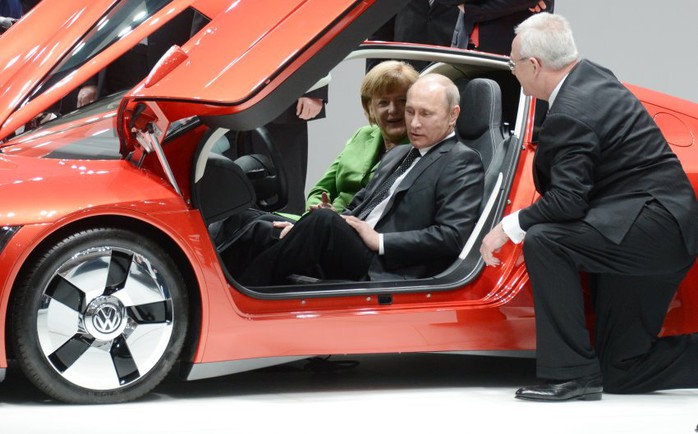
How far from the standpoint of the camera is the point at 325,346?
417cm

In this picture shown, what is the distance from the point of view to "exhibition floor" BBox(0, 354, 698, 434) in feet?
12.0

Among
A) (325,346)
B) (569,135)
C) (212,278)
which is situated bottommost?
(325,346)

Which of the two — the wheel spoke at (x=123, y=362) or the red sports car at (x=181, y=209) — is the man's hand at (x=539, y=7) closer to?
the red sports car at (x=181, y=209)

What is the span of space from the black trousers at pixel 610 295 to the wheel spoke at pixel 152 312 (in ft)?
4.00

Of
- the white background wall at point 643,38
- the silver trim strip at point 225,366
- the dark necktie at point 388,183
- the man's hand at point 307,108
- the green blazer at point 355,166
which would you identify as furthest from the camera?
the white background wall at point 643,38

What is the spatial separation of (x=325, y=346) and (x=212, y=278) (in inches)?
18.6

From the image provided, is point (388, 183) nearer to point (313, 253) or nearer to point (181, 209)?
point (313, 253)

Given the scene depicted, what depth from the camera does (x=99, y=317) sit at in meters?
3.85

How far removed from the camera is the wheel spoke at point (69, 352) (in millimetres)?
3807

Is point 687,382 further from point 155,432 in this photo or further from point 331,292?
point 155,432

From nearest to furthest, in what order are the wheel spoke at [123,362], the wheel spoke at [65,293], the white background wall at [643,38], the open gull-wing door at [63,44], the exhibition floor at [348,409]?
the exhibition floor at [348,409] → the wheel spoke at [65,293] → the wheel spoke at [123,362] → the open gull-wing door at [63,44] → the white background wall at [643,38]

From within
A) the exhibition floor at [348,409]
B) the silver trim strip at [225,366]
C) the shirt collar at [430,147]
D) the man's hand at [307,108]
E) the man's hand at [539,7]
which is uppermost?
the man's hand at [539,7]

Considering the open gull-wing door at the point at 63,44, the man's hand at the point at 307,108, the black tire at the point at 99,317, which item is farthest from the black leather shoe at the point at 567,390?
the man's hand at the point at 307,108

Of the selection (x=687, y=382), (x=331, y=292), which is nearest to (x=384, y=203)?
(x=331, y=292)
